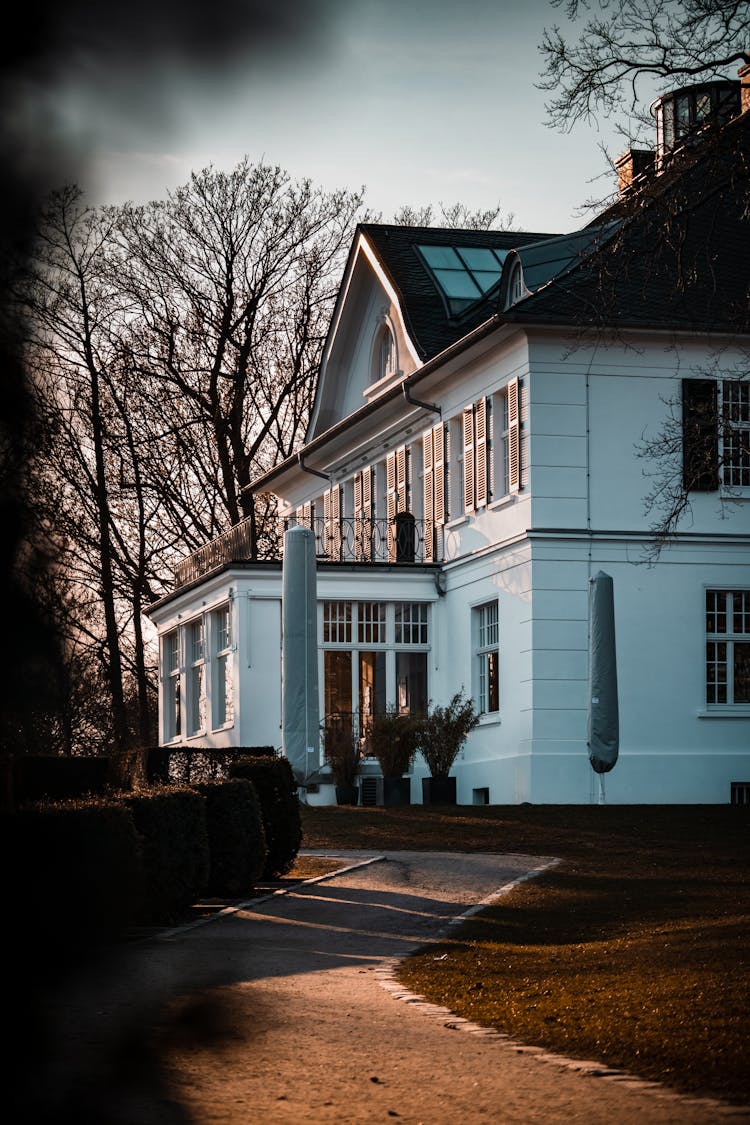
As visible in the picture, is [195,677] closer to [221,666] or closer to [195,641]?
[195,641]

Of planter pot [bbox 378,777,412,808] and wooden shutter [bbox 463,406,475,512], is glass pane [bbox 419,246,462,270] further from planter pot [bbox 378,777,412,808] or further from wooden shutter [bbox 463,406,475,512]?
A: planter pot [bbox 378,777,412,808]

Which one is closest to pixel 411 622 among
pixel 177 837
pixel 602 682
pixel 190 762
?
pixel 602 682

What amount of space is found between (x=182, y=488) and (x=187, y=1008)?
41.6 meters

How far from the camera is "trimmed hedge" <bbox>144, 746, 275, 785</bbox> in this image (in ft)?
66.4

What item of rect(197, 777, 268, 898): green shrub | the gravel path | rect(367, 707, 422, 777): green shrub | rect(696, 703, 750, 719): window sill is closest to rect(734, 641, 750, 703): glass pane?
rect(696, 703, 750, 719): window sill

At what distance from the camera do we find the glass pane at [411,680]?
29797mm

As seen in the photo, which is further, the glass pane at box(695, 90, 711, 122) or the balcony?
the balcony

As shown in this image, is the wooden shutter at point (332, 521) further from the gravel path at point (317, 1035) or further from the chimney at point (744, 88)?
the gravel path at point (317, 1035)

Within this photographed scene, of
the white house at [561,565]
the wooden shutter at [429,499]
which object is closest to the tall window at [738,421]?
the white house at [561,565]

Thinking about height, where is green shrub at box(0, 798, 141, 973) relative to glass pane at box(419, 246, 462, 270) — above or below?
below

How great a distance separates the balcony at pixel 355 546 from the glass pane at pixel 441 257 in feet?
17.6

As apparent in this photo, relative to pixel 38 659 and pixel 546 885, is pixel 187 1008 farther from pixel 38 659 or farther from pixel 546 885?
pixel 546 885

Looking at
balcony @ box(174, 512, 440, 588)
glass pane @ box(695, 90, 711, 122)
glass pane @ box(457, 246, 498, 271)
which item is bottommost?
balcony @ box(174, 512, 440, 588)

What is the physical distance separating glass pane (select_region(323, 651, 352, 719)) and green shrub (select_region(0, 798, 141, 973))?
91.0 ft
